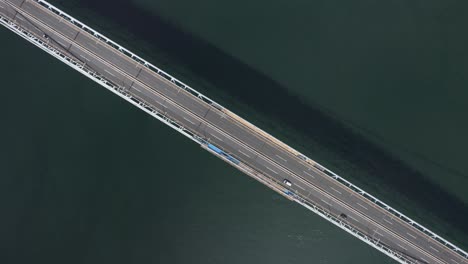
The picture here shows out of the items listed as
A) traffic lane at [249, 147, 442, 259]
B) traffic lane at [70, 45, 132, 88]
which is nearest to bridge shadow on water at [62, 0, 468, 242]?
traffic lane at [249, 147, 442, 259]

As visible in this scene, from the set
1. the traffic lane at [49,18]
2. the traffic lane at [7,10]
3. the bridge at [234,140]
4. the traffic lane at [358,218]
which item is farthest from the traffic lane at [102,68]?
the traffic lane at [358,218]

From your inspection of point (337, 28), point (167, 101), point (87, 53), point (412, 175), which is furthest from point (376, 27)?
point (87, 53)

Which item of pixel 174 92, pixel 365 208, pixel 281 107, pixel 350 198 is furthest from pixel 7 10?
pixel 365 208

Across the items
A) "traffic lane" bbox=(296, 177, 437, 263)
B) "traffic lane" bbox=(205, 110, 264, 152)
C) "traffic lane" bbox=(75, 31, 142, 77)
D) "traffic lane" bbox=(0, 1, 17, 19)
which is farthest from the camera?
"traffic lane" bbox=(205, 110, 264, 152)

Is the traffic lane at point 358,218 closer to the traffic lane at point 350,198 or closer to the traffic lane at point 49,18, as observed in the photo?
the traffic lane at point 350,198

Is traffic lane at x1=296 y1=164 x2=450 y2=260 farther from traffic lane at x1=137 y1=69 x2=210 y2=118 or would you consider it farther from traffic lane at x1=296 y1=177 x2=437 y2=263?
traffic lane at x1=137 y1=69 x2=210 y2=118

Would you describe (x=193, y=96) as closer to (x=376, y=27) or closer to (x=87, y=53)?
(x=87, y=53)

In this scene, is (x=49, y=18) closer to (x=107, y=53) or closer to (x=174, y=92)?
(x=107, y=53)
